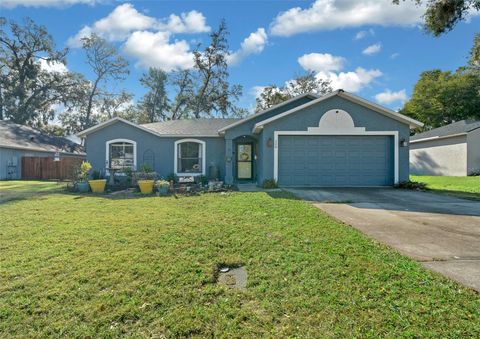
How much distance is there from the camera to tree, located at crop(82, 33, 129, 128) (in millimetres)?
32281

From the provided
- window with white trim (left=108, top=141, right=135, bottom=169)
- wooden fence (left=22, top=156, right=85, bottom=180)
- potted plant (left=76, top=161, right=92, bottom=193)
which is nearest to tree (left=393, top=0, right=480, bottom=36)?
window with white trim (left=108, top=141, right=135, bottom=169)

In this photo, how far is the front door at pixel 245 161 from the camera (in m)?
15.5

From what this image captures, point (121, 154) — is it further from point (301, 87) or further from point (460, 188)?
point (301, 87)

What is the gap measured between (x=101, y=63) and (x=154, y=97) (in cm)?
710

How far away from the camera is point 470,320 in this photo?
2.60m

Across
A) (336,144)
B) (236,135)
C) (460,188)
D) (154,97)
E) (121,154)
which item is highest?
(154,97)

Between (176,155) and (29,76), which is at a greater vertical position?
(29,76)

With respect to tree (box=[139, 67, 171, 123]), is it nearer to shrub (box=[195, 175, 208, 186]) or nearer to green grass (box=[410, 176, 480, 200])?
shrub (box=[195, 175, 208, 186])

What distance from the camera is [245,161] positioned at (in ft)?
51.1

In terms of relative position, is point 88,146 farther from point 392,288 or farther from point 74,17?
point 392,288

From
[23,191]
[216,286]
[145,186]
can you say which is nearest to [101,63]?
[23,191]

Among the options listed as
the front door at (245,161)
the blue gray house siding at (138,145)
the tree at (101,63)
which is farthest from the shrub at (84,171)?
the tree at (101,63)

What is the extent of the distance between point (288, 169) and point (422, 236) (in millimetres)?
7678

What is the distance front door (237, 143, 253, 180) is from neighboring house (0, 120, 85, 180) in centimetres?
1189
